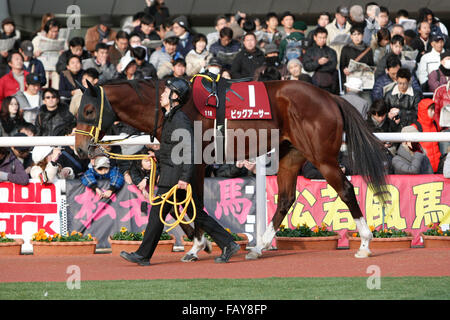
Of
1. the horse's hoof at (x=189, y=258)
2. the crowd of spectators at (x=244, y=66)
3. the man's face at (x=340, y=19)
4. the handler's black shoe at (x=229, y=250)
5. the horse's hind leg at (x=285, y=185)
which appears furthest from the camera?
the man's face at (x=340, y=19)

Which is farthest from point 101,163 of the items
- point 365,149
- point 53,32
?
point 53,32

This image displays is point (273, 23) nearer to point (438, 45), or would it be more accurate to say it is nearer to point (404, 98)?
point (438, 45)

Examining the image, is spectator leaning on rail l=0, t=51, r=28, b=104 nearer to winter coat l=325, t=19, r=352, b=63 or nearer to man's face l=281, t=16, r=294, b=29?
man's face l=281, t=16, r=294, b=29

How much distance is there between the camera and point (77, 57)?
14.2 m

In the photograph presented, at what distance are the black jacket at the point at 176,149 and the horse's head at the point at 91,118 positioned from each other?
26.3 inches

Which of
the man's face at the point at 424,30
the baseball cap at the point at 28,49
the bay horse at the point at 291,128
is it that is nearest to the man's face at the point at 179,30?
the baseball cap at the point at 28,49

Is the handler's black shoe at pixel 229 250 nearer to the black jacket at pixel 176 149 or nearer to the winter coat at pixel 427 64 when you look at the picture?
the black jacket at pixel 176 149

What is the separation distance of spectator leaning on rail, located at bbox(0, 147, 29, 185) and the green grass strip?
3.23 m

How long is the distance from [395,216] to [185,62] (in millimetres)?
5670

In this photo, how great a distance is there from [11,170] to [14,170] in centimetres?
5

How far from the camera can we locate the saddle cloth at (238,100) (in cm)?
848
